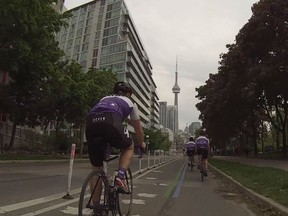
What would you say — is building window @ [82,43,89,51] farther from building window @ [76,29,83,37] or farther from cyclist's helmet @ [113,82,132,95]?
cyclist's helmet @ [113,82,132,95]

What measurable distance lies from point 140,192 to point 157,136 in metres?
125

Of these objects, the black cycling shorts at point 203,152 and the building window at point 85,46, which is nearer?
the black cycling shorts at point 203,152

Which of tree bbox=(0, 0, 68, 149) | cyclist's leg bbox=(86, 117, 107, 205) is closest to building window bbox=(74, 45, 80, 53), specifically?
tree bbox=(0, 0, 68, 149)

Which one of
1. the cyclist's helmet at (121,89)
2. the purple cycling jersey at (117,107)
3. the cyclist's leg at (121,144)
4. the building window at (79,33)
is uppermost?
the building window at (79,33)

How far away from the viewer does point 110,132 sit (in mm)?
5699

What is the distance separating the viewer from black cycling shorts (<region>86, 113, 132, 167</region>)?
18.7ft

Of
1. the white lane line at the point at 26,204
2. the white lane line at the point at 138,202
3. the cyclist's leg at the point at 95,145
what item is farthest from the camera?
the white lane line at the point at 138,202

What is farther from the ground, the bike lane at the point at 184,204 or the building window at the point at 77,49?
the building window at the point at 77,49

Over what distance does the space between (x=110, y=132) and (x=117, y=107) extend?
399 millimetres

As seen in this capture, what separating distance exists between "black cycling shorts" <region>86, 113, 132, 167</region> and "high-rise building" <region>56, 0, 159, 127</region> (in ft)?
337

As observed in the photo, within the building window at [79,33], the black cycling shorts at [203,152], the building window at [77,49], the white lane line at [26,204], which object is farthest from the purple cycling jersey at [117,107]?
the building window at [79,33]

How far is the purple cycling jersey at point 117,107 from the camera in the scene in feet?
19.2

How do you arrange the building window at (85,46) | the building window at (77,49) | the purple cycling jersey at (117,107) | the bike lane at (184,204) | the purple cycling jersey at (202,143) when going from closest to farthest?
the purple cycling jersey at (117,107), the bike lane at (184,204), the purple cycling jersey at (202,143), the building window at (85,46), the building window at (77,49)

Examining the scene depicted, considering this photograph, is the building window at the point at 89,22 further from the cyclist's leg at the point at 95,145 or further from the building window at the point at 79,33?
the cyclist's leg at the point at 95,145
